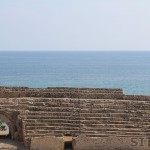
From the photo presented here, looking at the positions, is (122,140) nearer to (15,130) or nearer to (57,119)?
(57,119)

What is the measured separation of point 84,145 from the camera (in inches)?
778

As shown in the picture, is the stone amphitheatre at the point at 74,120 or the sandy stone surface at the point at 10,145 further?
the sandy stone surface at the point at 10,145

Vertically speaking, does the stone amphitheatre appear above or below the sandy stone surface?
above

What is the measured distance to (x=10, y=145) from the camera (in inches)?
802

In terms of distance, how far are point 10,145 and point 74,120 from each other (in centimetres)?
320

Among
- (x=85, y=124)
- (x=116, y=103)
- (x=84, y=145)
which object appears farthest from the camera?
(x=116, y=103)

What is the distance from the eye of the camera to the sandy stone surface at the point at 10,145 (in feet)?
65.5

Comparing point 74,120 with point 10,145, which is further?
point 74,120

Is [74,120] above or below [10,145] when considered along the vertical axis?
above

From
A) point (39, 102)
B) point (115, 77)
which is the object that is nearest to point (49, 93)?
point (39, 102)

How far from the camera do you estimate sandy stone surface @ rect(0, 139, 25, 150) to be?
785 inches

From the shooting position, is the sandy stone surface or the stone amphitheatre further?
the sandy stone surface

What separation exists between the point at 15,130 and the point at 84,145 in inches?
147

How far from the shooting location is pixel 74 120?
2122cm
